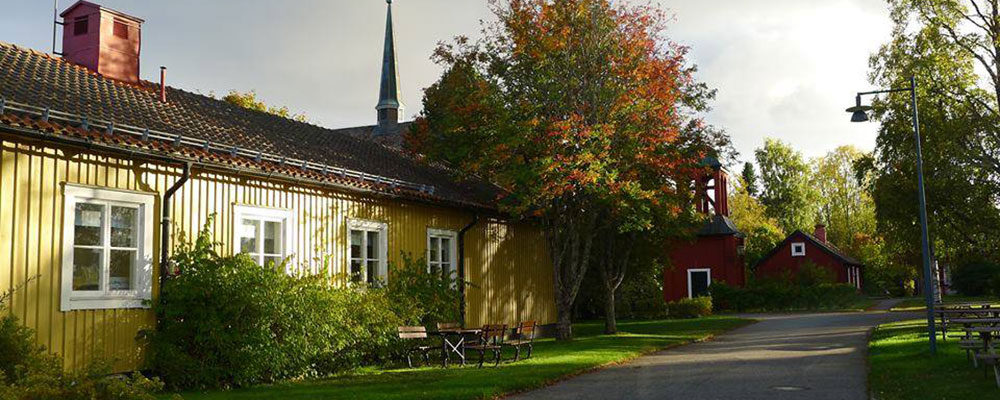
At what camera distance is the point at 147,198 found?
43.8 ft

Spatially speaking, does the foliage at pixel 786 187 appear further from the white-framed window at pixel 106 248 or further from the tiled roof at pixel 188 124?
the white-framed window at pixel 106 248

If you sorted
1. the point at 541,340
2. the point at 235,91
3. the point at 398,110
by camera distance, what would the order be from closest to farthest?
the point at 541,340 < the point at 235,91 < the point at 398,110

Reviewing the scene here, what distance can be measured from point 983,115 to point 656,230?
11.4 m

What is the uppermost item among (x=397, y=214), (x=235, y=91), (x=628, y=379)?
(x=235, y=91)

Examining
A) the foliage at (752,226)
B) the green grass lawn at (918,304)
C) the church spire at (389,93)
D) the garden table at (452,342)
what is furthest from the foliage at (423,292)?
the foliage at (752,226)

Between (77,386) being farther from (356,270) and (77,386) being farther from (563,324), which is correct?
(563,324)

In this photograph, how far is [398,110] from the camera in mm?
59969

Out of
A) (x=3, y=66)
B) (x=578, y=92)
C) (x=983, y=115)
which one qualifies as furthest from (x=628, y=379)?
(x=983, y=115)

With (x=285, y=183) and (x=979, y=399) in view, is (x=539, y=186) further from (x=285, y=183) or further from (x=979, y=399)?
(x=979, y=399)

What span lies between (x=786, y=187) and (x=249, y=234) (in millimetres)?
73490

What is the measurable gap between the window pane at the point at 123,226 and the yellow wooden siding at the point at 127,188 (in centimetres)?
31

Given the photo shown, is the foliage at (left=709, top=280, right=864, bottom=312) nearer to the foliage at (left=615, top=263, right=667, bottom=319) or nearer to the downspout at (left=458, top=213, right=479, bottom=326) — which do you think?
the foliage at (left=615, top=263, right=667, bottom=319)

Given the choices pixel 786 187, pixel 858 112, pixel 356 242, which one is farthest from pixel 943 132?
pixel 786 187

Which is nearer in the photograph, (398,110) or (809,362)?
(809,362)
